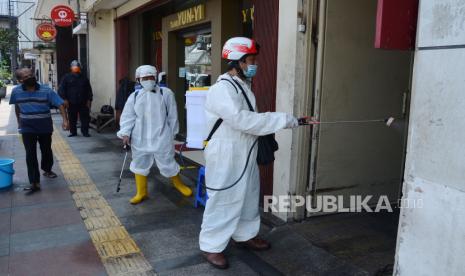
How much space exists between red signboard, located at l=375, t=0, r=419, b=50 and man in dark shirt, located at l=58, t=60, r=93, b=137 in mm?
8346

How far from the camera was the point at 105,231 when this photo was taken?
168 inches

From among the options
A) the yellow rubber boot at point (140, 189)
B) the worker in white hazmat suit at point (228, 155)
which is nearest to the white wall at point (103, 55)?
the yellow rubber boot at point (140, 189)

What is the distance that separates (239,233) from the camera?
3.71 m

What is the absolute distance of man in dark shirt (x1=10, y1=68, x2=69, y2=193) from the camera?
545 cm

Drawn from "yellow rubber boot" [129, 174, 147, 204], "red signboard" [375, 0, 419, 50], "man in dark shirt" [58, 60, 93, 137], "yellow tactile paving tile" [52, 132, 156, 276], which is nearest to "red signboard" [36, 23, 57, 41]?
"man in dark shirt" [58, 60, 93, 137]

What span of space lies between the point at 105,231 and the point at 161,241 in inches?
24.6

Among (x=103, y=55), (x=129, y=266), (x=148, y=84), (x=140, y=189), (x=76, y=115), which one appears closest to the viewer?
(x=129, y=266)

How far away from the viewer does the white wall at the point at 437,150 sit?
2281 mm

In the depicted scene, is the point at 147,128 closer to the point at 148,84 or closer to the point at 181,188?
the point at 148,84

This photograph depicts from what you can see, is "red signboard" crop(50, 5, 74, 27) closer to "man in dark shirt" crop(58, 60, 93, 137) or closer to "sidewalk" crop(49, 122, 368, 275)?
"man in dark shirt" crop(58, 60, 93, 137)

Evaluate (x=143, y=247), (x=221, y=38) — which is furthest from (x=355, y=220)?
(x=221, y=38)

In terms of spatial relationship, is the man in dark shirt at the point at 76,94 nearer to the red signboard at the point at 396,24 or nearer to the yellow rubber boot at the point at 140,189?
the yellow rubber boot at the point at 140,189

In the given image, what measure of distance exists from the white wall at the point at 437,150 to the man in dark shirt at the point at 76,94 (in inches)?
336

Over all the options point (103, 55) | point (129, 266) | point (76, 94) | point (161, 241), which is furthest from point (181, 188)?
point (103, 55)
